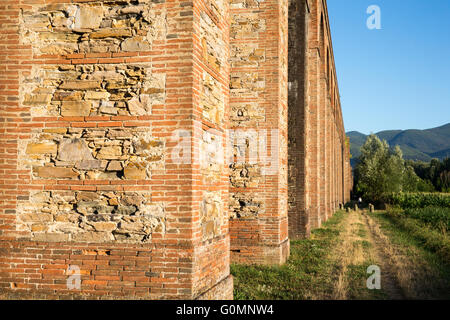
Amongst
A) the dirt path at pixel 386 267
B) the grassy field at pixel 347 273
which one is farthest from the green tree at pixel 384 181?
the grassy field at pixel 347 273

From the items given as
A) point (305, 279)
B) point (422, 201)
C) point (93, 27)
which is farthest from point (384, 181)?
point (93, 27)

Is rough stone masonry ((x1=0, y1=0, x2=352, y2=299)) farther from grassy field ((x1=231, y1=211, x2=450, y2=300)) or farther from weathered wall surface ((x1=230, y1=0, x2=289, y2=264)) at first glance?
weathered wall surface ((x1=230, y1=0, x2=289, y2=264))

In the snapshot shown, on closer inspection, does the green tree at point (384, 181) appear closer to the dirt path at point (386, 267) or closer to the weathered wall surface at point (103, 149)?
the dirt path at point (386, 267)

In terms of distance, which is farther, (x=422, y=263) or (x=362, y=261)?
(x=362, y=261)

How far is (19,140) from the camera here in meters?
5.58

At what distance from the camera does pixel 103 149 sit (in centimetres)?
545

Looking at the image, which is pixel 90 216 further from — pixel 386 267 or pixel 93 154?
pixel 386 267

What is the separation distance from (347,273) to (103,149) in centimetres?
613

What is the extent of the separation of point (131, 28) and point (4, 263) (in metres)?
3.48

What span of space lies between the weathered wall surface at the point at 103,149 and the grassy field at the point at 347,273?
246 centimetres

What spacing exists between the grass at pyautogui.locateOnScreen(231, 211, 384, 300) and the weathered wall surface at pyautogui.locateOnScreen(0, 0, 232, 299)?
6.84 ft

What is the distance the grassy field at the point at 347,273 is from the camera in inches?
291

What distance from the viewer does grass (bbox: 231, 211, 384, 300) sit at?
286 inches
